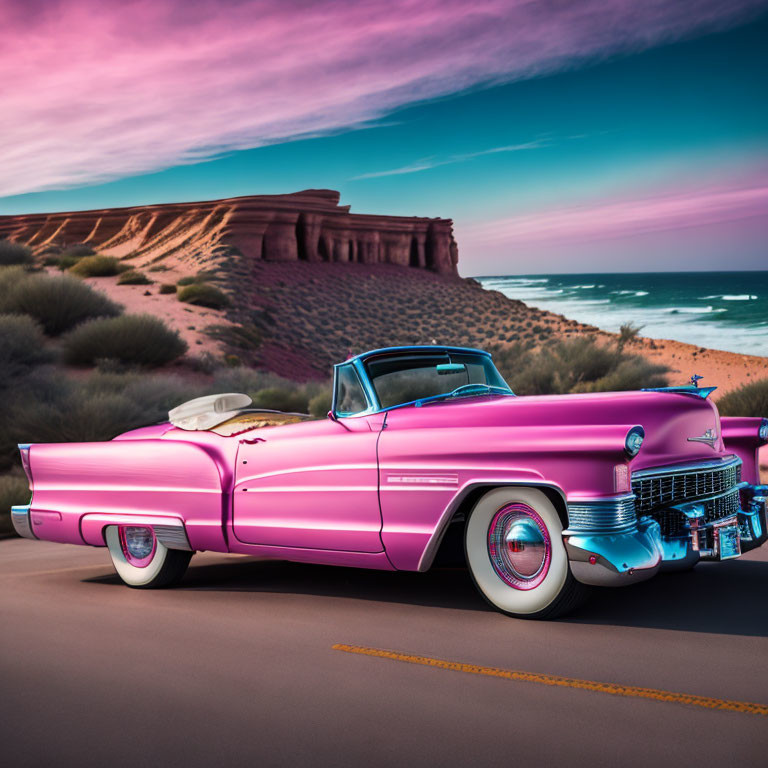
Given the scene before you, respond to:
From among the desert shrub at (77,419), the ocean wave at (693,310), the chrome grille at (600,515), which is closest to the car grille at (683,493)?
the chrome grille at (600,515)

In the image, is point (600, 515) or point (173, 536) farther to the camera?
point (173, 536)

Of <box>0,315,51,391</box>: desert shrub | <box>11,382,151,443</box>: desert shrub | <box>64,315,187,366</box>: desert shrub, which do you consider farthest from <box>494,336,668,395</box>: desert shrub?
<box>0,315,51,391</box>: desert shrub

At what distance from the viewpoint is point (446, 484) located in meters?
5.39

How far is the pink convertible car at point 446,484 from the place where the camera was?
5.00 metres

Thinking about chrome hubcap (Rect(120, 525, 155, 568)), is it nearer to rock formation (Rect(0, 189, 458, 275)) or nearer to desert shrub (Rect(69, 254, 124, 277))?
desert shrub (Rect(69, 254, 124, 277))

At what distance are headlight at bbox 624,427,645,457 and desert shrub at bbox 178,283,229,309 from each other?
154ft

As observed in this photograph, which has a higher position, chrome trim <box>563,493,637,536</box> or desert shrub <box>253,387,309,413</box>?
chrome trim <box>563,493,637,536</box>

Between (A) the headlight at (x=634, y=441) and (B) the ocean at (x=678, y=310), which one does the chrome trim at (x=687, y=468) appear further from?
(B) the ocean at (x=678, y=310)

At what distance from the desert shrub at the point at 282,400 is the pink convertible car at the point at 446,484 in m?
17.5

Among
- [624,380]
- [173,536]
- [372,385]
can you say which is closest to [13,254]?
[624,380]

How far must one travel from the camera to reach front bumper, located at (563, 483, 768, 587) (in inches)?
187

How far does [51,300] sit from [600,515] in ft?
97.5

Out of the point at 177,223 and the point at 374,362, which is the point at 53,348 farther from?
the point at 177,223

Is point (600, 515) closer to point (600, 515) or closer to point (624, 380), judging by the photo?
point (600, 515)
